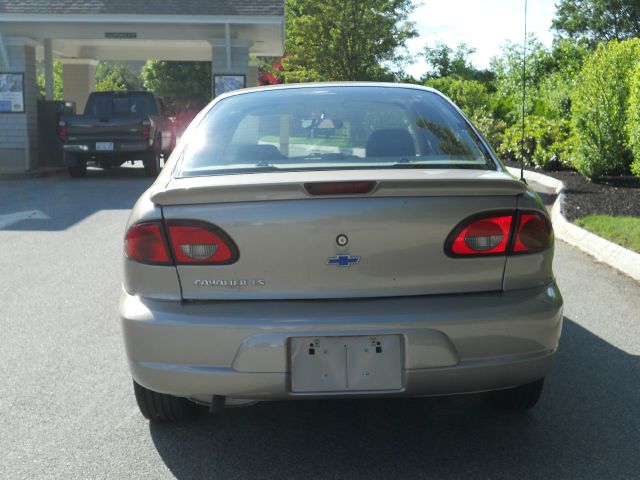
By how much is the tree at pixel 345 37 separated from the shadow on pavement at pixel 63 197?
21.3 meters

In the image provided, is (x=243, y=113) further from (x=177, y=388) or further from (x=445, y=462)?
(x=445, y=462)

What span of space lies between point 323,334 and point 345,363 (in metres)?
0.14

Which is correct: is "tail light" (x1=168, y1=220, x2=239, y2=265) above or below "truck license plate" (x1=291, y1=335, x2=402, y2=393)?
above

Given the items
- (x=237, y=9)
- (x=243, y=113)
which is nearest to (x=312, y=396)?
(x=243, y=113)

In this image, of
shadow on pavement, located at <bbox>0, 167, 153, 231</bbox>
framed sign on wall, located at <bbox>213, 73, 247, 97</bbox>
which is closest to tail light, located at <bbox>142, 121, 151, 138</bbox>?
shadow on pavement, located at <bbox>0, 167, 153, 231</bbox>

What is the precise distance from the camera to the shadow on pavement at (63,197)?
11320 mm

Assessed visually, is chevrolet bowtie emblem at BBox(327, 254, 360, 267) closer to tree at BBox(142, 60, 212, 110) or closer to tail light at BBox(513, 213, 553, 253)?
tail light at BBox(513, 213, 553, 253)

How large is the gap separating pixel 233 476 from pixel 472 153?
1.83m

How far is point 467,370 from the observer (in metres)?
3.21

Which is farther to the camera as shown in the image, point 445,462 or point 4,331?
point 4,331

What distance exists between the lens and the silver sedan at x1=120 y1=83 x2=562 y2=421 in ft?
10.3

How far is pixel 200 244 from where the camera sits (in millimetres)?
3262

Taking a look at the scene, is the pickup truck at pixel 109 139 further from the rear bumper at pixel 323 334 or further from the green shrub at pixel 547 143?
the rear bumper at pixel 323 334

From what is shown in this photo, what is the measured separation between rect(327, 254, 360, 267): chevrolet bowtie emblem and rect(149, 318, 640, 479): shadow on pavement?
0.84 metres
